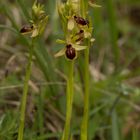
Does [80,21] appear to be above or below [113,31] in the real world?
above

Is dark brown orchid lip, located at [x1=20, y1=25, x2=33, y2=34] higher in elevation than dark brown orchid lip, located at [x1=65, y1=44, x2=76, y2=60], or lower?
higher

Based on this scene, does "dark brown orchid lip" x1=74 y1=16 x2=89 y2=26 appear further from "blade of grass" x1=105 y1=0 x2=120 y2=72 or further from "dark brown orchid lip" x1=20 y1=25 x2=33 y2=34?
"blade of grass" x1=105 y1=0 x2=120 y2=72

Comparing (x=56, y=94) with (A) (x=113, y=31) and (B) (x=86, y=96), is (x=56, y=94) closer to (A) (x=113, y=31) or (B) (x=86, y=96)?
(A) (x=113, y=31)

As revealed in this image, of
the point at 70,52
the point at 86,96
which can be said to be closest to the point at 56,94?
the point at 86,96

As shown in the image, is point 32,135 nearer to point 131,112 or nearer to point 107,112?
point 107,112

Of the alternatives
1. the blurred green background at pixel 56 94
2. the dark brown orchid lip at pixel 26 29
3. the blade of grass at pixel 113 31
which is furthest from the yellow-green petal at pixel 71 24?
the blade of grass at pixel 113 31

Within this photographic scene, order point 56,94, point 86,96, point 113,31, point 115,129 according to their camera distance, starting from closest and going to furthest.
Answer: point 86,96 → point 115,129 → point 56,94 → point 113,31

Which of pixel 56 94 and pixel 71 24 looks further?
Result: pixel 56 94

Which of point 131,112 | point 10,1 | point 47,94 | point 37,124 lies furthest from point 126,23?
point 37,124

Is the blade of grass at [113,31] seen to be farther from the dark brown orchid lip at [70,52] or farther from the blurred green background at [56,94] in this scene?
the dark brown orchid lip at [70,52]

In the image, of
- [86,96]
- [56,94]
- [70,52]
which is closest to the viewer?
[70,52]

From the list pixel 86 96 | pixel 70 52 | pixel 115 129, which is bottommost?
pixel 115 129

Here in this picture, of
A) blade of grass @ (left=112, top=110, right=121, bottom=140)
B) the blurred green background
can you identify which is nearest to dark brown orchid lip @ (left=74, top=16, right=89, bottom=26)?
the blurred green background
